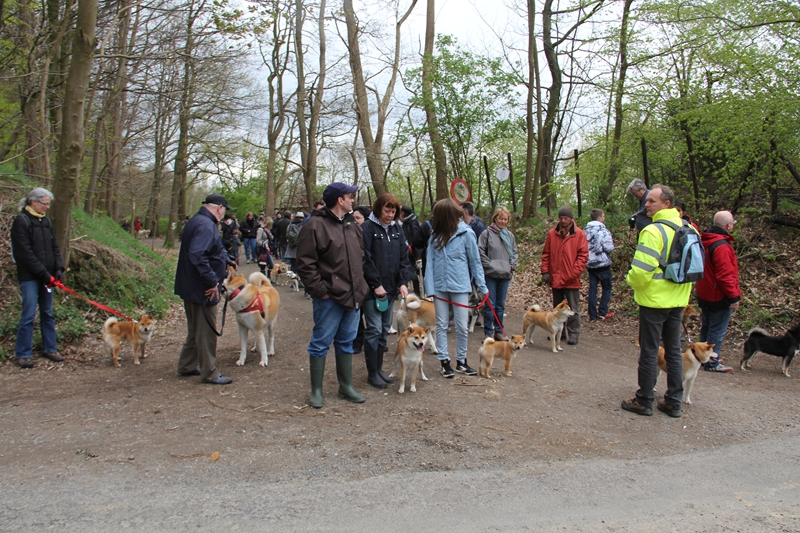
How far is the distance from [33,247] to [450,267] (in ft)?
16.4

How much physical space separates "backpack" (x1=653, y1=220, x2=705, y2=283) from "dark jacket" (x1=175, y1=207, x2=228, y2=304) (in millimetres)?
4376

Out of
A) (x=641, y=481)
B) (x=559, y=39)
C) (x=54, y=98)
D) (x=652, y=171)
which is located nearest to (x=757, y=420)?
(x=641, y=481)

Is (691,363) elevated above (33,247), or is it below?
below

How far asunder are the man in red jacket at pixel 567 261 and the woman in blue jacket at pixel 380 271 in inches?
122

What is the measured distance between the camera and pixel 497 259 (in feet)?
24.3

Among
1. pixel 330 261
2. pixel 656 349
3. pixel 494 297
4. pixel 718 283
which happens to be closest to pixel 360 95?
pixel 494 297

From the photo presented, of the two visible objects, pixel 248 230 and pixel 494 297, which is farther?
pixel 248 230

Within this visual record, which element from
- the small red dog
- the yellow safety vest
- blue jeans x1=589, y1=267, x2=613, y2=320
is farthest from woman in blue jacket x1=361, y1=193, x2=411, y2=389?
blue jeans x1=589, y1=267, x2=613, y2=320

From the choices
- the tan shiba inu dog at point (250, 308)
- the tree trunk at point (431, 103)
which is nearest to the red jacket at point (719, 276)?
the tan shiba inu dog at point (250, 308)

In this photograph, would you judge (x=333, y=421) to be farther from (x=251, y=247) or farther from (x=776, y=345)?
(x=251, y=247)

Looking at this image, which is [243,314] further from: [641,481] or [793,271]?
[793,271]

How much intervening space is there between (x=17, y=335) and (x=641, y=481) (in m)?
6.92

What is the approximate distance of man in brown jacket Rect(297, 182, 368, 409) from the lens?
463cm

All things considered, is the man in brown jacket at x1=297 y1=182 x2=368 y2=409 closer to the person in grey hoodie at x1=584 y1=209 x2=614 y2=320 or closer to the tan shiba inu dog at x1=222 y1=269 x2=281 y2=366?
the tan shiba inu dog at x1=222 y1=269 x2=281 y2=366
